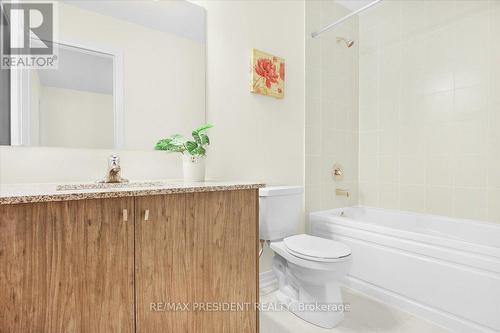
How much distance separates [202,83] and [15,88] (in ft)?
3.36

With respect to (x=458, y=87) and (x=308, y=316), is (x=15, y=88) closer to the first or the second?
(x=308, y=316)

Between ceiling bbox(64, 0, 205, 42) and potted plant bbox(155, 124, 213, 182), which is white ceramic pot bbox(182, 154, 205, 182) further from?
ceiling bbox(64, 0, 205, 42)

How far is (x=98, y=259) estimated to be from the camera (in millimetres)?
994

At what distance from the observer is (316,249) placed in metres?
1.71

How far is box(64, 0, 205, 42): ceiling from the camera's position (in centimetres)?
155

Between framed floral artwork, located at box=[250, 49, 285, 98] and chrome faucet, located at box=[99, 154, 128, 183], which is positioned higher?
framed floral artwork, located at box=[250, 49, 285, 98]

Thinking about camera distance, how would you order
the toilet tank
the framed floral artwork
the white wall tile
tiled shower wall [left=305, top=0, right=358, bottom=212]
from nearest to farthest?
1. the toilet tank
2. the framed floral artwork
3. the white wall tile
4. tiled shower wall [left=305, top=0, right=358, bottom=212]

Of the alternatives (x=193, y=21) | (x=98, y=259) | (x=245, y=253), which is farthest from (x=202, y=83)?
(x=98, y=259)

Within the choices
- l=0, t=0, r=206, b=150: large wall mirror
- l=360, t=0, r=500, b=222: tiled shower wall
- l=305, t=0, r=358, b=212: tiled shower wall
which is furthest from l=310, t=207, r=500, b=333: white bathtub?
l=0, t=0, r=206, b=150: large wall mirror

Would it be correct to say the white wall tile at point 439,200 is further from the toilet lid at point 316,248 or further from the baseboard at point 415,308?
the toilet lid at point 316,248

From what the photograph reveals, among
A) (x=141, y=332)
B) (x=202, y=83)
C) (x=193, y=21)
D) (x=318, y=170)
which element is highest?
(x=193, y=21)

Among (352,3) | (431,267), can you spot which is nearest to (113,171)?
(431,267)

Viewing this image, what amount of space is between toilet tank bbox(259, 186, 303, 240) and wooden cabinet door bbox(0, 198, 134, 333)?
3.44 ft

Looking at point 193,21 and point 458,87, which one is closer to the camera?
point 193,21
